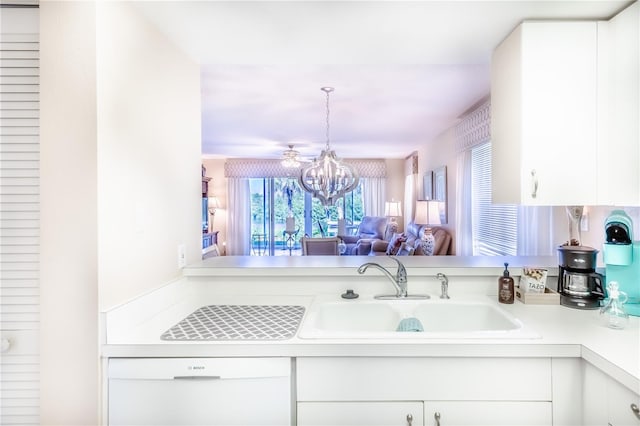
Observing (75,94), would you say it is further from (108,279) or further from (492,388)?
(492,388)

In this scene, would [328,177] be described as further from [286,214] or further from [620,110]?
[286,214]

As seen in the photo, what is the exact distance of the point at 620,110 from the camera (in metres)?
1.37

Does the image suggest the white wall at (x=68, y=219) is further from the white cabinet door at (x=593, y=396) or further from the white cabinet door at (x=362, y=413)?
the white cabinet door at (x=593, y=396)

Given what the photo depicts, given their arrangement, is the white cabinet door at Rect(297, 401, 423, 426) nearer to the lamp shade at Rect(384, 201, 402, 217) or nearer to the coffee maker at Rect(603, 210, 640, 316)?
the coffee maker at Rect(603, 210, 640, 316)

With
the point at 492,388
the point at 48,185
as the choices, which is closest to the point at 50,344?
the point at 48,185

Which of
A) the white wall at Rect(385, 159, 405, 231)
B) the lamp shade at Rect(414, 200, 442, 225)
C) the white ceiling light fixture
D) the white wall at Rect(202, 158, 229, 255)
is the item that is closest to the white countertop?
the lamp shade at Rect(414, 200, 442, 225)

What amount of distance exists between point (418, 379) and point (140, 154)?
1.35 m

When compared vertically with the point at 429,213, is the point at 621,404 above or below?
below

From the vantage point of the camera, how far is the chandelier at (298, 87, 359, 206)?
3.99m

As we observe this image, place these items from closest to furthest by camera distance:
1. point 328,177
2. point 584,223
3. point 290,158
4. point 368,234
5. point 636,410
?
point 636,410, point 584,223, point 328,177, point 290,158, point 368,234

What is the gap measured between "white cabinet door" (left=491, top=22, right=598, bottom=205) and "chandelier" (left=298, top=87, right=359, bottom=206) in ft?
8.28

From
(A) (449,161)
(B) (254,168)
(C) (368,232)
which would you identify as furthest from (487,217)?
(B) (254,168)

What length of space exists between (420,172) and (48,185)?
19.2ft

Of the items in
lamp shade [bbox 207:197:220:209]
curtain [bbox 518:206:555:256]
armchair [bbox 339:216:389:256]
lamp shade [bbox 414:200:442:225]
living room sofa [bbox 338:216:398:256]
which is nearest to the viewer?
curtain [bbox 518:206:555:256]
